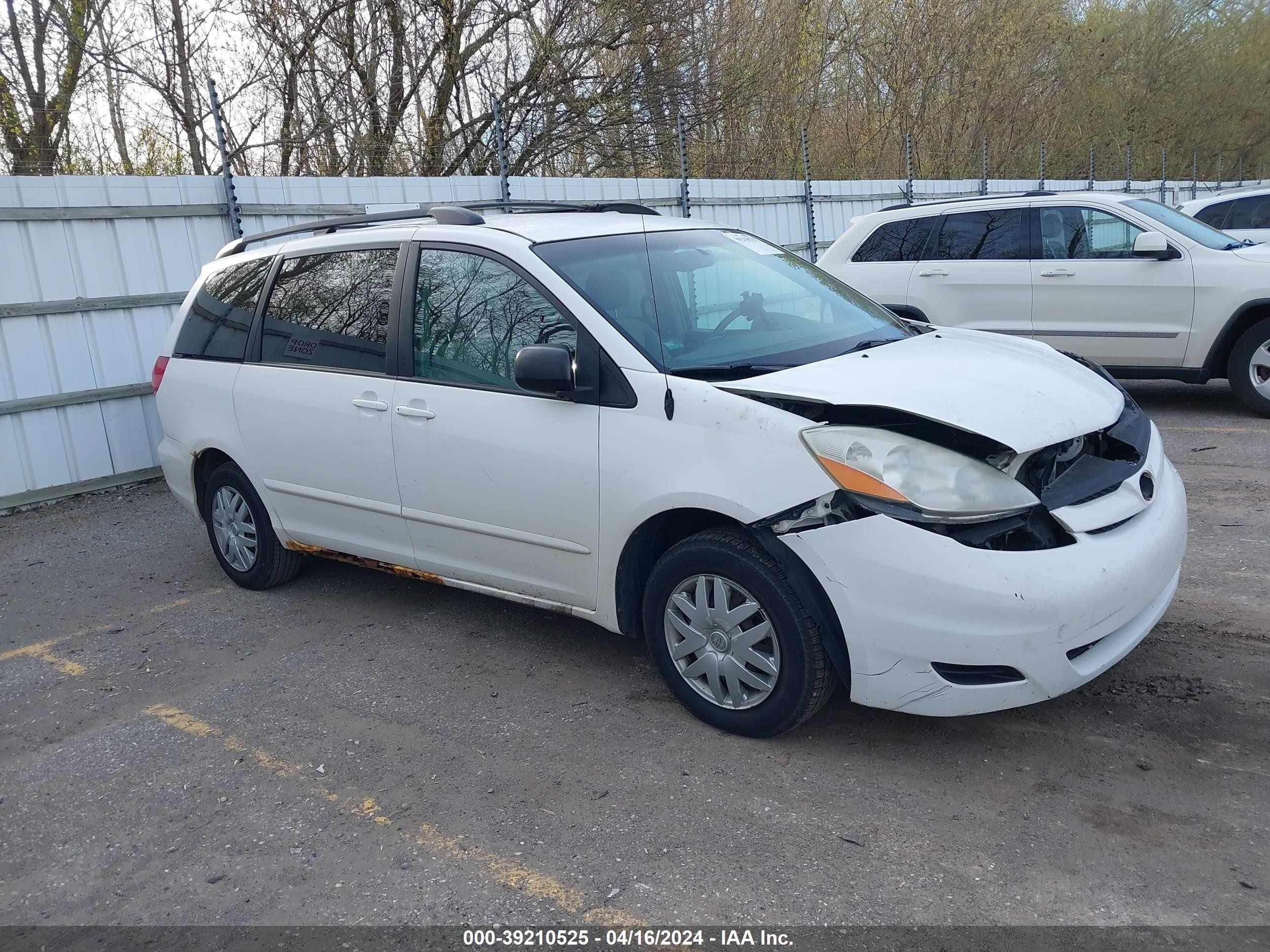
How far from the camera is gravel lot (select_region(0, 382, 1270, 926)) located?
2.82 meters

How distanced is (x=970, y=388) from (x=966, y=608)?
84 centimetres

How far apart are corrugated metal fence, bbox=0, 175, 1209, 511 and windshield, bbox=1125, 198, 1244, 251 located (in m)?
6.58

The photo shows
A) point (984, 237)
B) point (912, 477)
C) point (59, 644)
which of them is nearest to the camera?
point (912, 477)

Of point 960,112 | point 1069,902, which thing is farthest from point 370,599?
point 960,112

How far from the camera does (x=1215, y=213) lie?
12.3 m

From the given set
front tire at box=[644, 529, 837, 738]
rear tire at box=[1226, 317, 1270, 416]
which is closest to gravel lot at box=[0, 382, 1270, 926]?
front tire at box=[644, 529, 837, 738]

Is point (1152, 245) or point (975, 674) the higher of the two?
point (1152, 245)

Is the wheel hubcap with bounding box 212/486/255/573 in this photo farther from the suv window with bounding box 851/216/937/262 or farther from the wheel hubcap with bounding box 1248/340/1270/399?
the wheel hubcap with bounding box 1248/340/1270/399

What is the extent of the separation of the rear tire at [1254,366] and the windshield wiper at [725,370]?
571cm

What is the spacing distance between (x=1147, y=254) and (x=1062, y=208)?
2.59ft

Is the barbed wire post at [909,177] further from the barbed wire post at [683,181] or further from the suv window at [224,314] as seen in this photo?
the suv window at [224,314]

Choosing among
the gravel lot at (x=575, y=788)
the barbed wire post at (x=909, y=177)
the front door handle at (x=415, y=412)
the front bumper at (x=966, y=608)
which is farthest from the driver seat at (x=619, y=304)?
the barbed wire post at (x=909, y=177)

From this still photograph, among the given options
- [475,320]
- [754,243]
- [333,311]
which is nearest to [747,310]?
[754,243]

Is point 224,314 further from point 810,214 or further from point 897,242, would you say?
point 810,214
